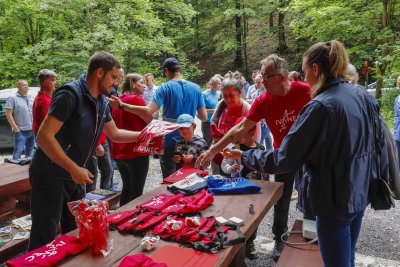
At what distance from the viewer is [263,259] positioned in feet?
11.7

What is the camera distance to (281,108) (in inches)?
127

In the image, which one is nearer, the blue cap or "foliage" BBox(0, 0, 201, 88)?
the blue cap

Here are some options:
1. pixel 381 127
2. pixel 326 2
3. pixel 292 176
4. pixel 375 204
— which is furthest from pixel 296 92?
pixel 326 2

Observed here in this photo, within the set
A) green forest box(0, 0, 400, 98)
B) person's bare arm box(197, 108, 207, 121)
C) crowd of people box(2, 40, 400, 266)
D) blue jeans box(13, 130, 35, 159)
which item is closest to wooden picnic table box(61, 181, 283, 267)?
crowd of people box(2, 40, 400, 266)

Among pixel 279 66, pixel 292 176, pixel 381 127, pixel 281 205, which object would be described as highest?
pixel 279 66

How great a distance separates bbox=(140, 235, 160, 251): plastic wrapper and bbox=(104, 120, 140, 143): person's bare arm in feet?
4.26

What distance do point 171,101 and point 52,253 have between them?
2639mm

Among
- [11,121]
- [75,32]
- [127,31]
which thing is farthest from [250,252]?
[75,32]

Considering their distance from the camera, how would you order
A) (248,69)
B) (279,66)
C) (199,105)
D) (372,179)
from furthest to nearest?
(248,69)
(199,105)
(279,66)
(372,179)

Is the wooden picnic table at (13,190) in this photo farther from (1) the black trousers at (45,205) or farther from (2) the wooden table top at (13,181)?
(1) the black trousers at (45,205)

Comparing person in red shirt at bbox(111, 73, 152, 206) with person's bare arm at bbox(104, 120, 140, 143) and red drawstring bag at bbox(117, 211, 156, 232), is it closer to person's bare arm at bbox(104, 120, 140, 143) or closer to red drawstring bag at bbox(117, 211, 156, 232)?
person's bare arm at bbox(104, 120, 140, 143)

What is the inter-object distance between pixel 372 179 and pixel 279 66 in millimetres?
1329

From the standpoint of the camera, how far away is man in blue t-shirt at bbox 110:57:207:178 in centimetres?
405

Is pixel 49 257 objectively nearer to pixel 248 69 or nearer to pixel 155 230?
pixel 155 230
